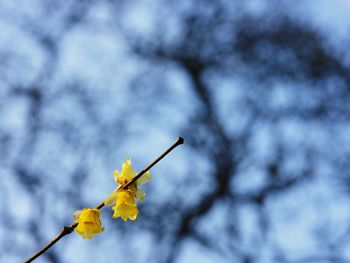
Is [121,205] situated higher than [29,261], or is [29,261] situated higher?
[121,205]

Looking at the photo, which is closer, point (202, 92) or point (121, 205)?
point (121, 205)

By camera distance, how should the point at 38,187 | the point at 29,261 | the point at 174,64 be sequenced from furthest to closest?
the point at 174,64 < the point at 38,187 < the point at 29,261

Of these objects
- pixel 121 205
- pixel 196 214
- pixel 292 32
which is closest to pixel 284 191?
pixel 196 214

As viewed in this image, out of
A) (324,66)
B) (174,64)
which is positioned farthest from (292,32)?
(174,64)

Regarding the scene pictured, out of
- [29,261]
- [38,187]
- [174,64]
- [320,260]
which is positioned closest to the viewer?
[29,261]

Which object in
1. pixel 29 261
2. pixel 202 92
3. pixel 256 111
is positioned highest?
pixel 202 92

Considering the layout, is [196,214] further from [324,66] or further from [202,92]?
[324,66]

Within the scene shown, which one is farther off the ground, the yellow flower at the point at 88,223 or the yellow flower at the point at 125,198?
the yellow flower at the point at 125,198

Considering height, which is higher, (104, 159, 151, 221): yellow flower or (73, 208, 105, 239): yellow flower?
(104, 159, 151, 221): yellow flower
